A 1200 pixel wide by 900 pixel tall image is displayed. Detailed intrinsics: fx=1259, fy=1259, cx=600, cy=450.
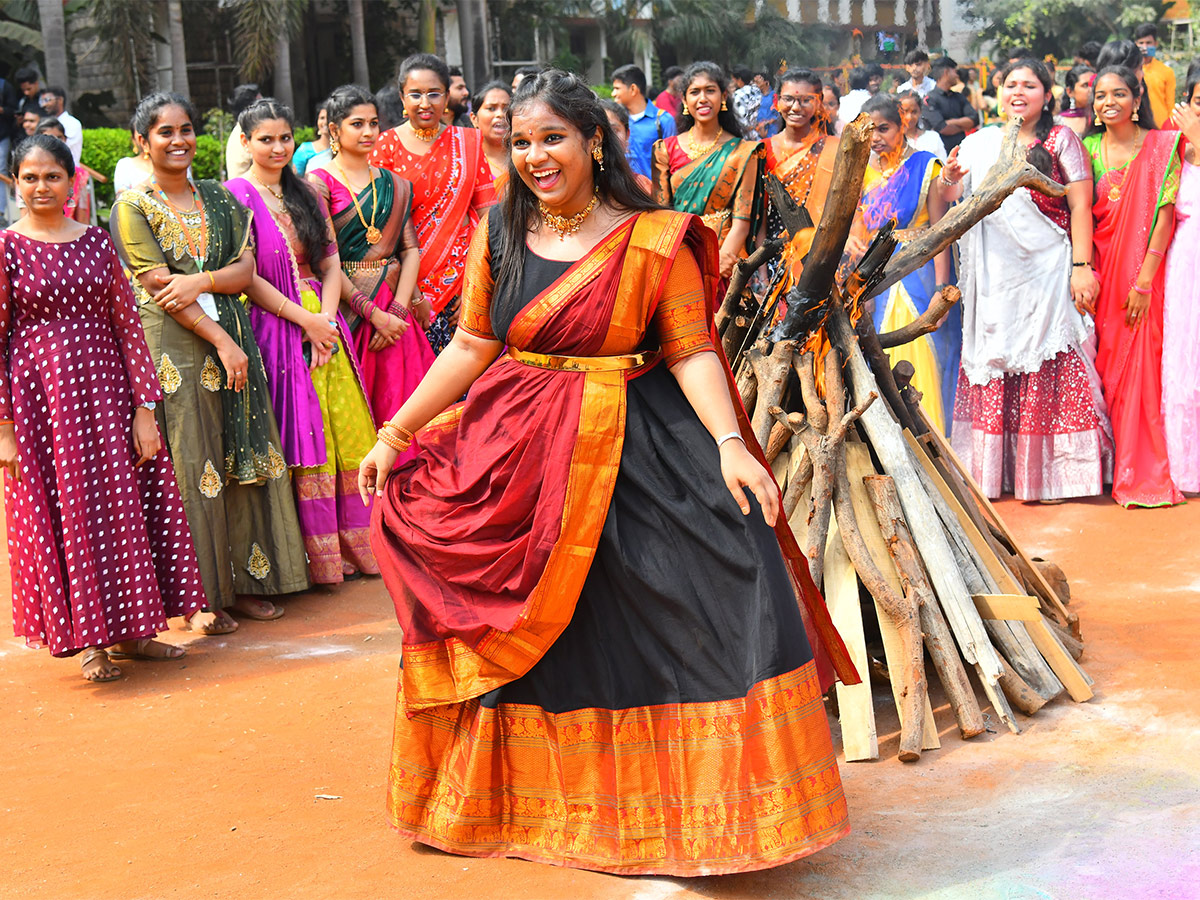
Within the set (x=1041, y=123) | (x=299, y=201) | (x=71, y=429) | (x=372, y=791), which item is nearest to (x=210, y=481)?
(x=71, y=429)

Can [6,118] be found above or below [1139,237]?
above

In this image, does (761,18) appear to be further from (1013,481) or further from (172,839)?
(172,839)

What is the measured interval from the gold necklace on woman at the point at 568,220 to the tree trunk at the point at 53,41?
64.1 ft

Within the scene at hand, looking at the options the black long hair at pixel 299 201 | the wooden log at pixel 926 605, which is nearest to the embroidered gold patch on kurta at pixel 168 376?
the black long hair at pixel 299 201

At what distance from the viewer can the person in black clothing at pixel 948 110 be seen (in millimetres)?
11180

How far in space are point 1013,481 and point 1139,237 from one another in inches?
60.1

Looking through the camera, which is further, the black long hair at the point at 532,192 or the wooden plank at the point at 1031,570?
the wooden plank at the point at 1031,570

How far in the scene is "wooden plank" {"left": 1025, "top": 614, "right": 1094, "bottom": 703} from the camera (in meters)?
4.34

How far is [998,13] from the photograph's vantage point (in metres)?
32.1

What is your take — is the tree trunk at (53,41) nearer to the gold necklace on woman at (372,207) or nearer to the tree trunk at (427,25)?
the tree trunk at (427,25)

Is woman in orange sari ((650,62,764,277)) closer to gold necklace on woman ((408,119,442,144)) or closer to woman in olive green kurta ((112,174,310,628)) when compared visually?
gold necklace on woman ((408,119,442,144))

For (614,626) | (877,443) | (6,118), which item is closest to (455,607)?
(614,626)

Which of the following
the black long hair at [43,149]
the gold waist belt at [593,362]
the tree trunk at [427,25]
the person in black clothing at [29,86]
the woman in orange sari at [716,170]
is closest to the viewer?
the gold waist belt at [593,362]

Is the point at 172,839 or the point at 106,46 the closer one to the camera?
the point at 172,839
